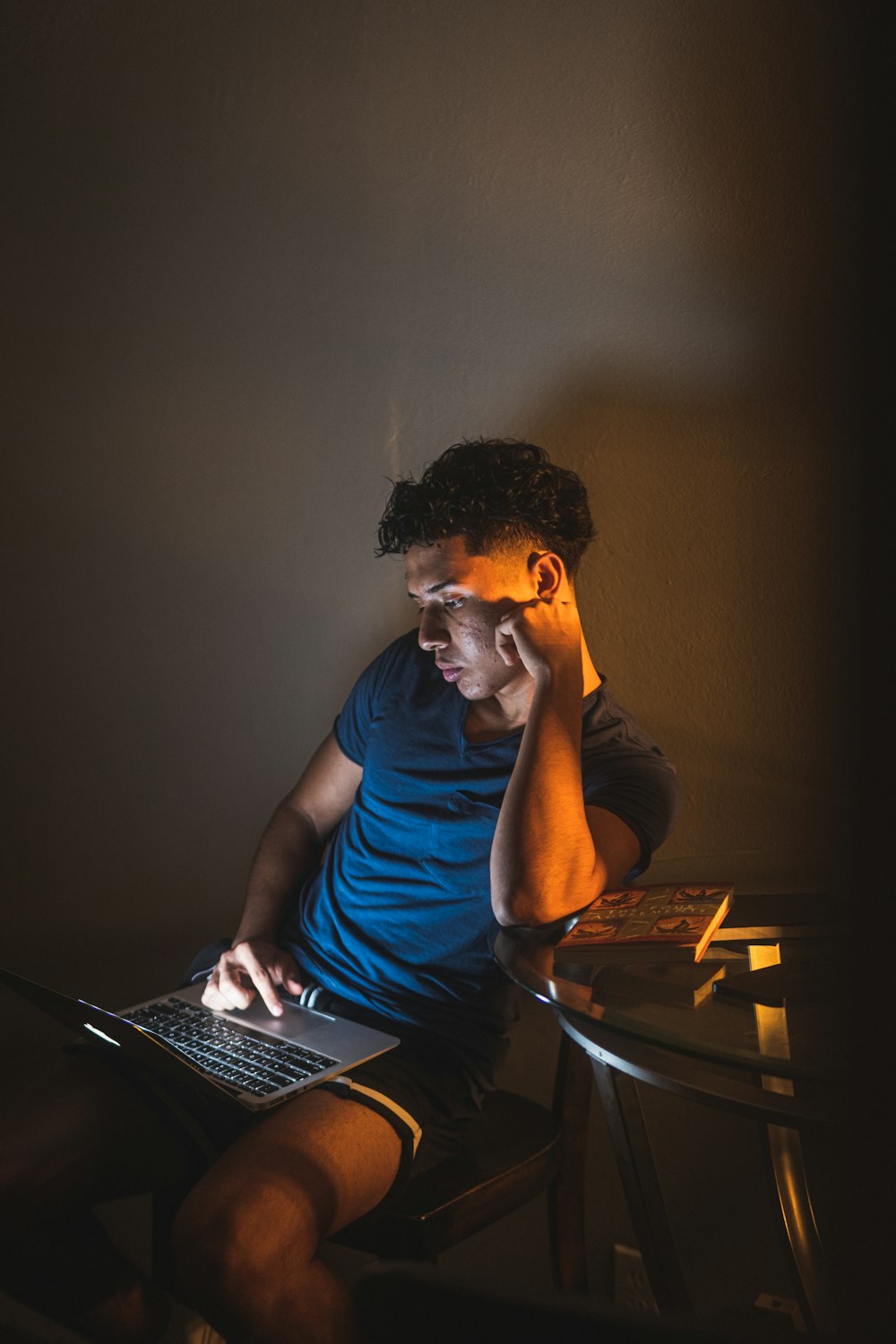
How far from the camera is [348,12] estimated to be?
1.57m

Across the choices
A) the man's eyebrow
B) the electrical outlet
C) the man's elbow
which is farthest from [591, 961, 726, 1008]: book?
the electrical outlet

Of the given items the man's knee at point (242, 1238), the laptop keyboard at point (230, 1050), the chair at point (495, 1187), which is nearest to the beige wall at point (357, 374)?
the chair at point (495, 1187)

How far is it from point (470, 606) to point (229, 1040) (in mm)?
629

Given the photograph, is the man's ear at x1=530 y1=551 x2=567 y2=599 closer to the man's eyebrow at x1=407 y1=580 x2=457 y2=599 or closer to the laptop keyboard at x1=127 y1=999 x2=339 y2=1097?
the man's eyebrow at x1=407 y1=580 x2=457 y2=599

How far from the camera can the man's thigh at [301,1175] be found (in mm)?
957

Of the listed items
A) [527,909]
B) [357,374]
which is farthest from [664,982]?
[357,374]

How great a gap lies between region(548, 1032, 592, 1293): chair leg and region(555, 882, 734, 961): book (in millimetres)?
292

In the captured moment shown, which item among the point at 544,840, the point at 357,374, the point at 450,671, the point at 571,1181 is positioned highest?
the point at 357,374

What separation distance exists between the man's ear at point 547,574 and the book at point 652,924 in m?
0.43

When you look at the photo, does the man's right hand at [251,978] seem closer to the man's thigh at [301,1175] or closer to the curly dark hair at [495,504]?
the man's thigh at [301,1175]

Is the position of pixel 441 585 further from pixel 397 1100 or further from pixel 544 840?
pixel 397 1100

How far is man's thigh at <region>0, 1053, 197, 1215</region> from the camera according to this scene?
108cm

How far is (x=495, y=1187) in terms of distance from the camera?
1172mm

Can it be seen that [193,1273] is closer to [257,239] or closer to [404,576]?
[404,576]
